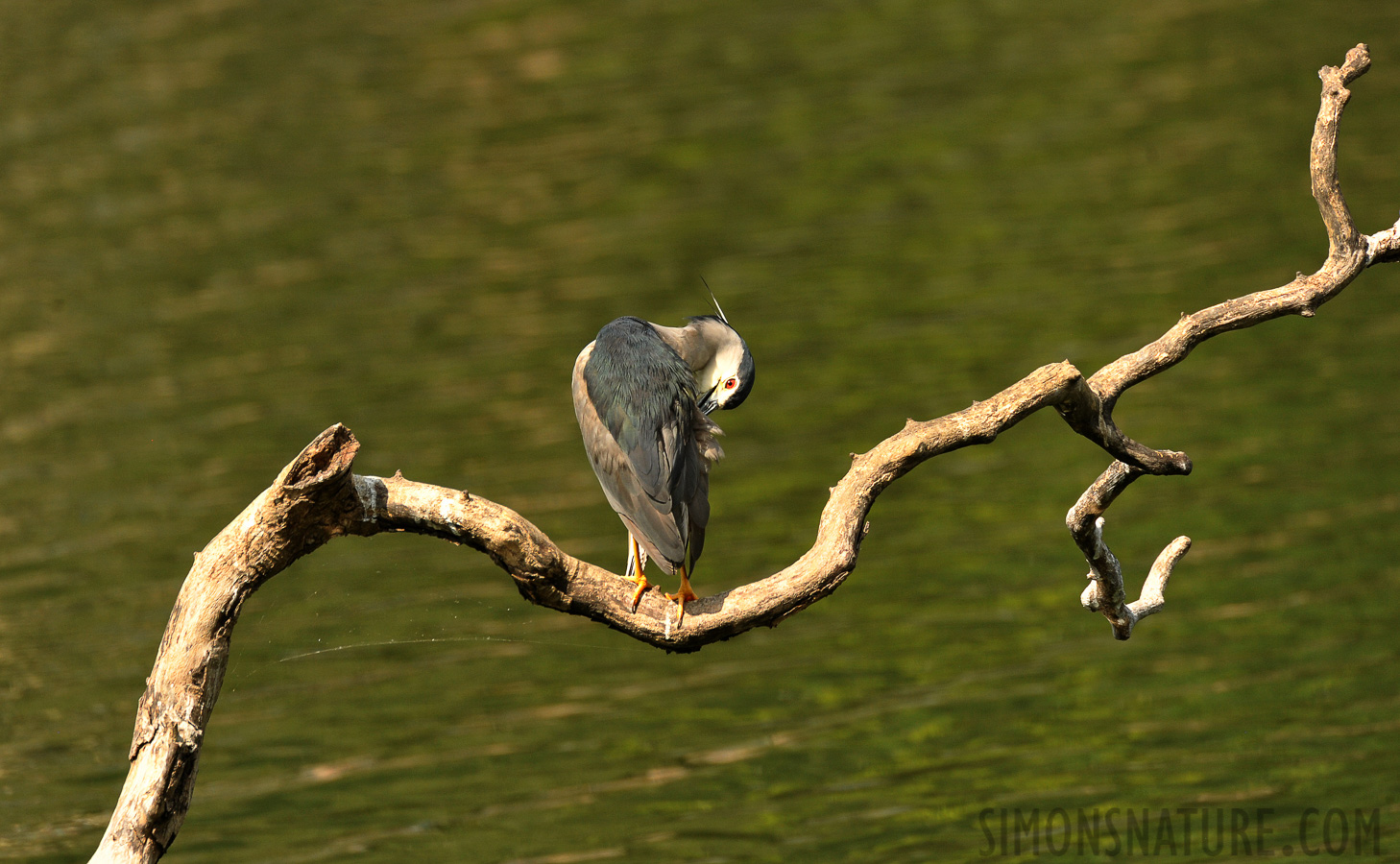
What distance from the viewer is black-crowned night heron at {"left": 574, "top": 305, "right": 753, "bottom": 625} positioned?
271 inches

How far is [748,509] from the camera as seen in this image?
1494cm

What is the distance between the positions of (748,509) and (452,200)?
1173 cm

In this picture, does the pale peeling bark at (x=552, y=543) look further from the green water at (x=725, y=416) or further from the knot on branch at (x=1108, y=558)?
the green water at (x=725, y=416)

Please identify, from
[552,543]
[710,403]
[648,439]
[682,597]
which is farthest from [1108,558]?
[552,543]

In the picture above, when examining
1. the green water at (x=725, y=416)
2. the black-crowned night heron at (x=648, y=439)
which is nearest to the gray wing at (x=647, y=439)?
the black-crowned night heron at (x=648, y=439)

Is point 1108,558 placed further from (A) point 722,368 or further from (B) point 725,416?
(B) point 725,416

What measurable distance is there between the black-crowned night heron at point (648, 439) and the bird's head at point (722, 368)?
29cm

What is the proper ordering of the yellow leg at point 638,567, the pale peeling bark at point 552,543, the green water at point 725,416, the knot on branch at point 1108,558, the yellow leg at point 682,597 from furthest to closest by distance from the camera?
the green water at point 725,416
the knot on branch at point 1108,558
the yellow leg at point 638,567
the yellow leg at point 682,597
the pale peeling bark at point 552,543

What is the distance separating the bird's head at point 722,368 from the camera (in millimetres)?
7812

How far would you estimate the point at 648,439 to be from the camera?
7.02 metres

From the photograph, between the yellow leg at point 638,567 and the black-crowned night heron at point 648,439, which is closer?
the yellow leg at point 638,567

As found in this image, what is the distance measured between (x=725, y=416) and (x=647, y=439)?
10.0 meters

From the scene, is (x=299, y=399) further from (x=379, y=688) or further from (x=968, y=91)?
(x=968, y=91)

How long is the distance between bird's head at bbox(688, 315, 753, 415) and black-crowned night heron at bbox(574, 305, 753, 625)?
287mm
